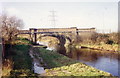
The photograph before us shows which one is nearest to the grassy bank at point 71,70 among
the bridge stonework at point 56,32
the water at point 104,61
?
the water at point 104,61

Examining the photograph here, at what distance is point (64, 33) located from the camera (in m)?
37.4

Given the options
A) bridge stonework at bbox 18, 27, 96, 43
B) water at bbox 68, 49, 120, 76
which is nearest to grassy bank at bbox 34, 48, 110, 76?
water at bbox 68, 49, 120, 76

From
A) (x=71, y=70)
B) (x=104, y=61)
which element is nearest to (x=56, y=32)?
(x=104, y=61)

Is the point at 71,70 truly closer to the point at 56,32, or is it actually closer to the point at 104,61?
the point at 104,61

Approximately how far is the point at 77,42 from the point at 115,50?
12.8 meters

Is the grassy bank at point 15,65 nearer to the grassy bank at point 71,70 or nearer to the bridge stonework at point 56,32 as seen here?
the grassy bank at point 71,70

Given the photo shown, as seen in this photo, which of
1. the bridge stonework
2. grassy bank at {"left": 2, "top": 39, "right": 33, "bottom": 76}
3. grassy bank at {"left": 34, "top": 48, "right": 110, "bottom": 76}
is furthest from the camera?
→ the bridge stonework

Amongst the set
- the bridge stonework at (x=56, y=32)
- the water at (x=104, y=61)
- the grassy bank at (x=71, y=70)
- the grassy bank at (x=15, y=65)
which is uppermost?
the bridge stonework at (x=56, y=32)

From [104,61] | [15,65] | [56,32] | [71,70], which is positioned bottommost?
[104,61]

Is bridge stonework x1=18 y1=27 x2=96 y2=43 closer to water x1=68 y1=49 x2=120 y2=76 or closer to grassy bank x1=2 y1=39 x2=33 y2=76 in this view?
water x1=68 y1=49 x2=120 y2=76

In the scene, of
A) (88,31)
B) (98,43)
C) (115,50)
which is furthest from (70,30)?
(115,50)

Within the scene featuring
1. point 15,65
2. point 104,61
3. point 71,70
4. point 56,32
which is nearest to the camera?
point 15,65

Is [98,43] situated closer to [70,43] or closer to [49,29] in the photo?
[70,43]

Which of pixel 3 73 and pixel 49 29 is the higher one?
pixel 49 29
